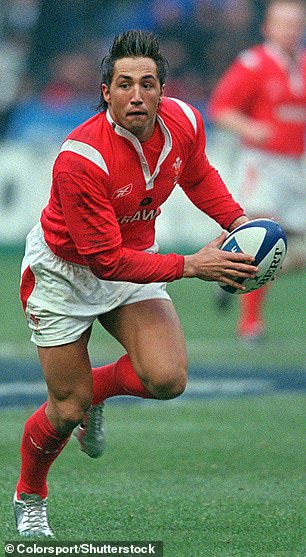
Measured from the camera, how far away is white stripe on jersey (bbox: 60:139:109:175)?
15.3 ft

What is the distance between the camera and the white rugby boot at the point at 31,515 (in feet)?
15.4

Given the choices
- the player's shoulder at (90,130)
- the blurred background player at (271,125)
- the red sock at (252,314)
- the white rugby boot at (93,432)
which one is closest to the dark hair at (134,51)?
the player's shoulder at (90,130)

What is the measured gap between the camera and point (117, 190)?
15.6 ft

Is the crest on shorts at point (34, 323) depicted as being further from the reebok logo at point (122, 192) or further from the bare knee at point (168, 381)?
the reebok logo at point (122, 192)

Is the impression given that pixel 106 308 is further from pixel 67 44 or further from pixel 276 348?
pixel 67 44

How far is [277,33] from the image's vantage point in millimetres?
10016

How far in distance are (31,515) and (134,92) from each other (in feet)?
5.54

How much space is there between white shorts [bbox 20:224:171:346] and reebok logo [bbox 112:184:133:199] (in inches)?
15.2

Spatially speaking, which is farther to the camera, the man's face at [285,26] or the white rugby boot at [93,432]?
the man's face at [285,26]

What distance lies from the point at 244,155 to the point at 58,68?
22.2 feet

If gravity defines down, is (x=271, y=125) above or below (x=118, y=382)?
below

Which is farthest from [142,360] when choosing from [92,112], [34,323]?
[92,112]

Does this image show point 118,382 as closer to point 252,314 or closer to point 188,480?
point 188,480

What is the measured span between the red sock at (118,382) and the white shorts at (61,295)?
290mm
